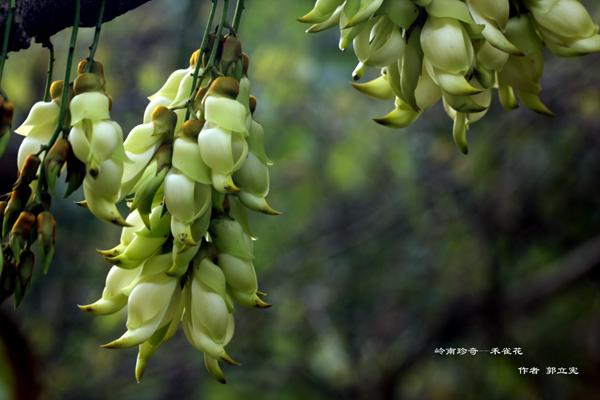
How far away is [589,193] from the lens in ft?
6.38

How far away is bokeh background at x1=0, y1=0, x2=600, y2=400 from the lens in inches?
74.9

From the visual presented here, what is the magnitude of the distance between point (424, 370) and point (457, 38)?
82.9 inches

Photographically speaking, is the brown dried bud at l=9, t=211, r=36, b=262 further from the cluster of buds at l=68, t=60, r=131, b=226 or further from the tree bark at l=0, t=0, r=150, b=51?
the tree bark at l=0, t=0, r=150, b=51

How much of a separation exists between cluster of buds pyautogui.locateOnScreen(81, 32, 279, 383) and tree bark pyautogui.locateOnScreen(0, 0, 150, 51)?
6.5 inches

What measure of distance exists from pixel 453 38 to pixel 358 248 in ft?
6.79

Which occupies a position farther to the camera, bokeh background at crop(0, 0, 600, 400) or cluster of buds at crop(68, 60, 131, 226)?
bokeh background at crop(0, 0, 600, 400)

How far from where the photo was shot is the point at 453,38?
40 cm

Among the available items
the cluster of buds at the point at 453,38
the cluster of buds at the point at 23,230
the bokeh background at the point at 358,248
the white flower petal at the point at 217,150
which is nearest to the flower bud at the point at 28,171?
the cluster of buds at the point at 23,230

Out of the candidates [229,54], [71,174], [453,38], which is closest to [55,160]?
[71,174]

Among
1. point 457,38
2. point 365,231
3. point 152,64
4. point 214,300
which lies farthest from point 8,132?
point 152,64

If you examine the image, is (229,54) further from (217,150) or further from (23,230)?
(23,230)

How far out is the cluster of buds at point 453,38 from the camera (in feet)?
1.34

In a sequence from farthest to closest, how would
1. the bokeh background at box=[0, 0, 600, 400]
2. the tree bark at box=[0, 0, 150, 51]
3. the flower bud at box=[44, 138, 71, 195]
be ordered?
the bokeh background at box=[0, 0, 600, 400]
the tree bark at box=[0, 0, 150, 51]
the flower bud at box=[44, 138, 71, 195]

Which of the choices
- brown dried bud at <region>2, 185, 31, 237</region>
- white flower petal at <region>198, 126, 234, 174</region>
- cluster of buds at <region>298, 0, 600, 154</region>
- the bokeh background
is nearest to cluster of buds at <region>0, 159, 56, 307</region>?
brown dried bud at <region>2, 185, 31, 237</region>
